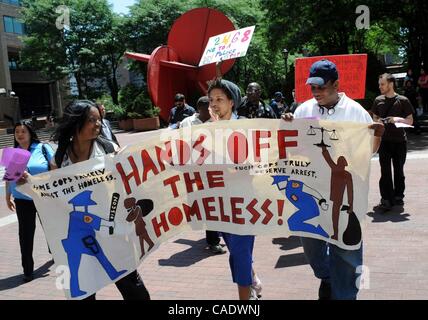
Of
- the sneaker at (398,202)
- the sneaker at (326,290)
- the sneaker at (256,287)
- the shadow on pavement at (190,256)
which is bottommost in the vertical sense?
the shadow on pavement at (190,256)

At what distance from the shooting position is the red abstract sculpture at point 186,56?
21.2 m

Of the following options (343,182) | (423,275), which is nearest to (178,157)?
(343,182)

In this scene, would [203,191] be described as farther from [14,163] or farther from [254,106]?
[254,106]

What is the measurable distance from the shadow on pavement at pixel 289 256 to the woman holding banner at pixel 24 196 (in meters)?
2.63

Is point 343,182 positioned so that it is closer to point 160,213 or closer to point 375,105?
point 160,213

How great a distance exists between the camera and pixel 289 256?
5215mm

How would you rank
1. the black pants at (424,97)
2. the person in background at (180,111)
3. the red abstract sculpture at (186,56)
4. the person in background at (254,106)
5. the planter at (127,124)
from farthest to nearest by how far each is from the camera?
the planter at (127,124) < the red abstract sculpture at (186,56) < the black pants at (424,97) < the person in background at (180,111) < the person in background at (254,106)

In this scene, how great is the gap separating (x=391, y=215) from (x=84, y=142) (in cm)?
461

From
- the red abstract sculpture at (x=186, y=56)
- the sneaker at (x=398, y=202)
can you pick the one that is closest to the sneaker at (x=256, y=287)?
the sneaker at (x=398, y=202)

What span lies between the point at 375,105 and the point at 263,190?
4017 millimetres

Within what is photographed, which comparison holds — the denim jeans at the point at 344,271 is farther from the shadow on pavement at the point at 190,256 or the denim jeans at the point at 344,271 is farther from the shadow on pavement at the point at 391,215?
the shadow on pavement at the point at 391,215

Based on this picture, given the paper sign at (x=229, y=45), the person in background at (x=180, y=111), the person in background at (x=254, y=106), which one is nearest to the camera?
the person in background at (x=254, y=106)

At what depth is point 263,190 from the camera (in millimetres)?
3447

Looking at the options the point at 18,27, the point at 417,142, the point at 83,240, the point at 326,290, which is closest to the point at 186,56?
the point at 417,142
